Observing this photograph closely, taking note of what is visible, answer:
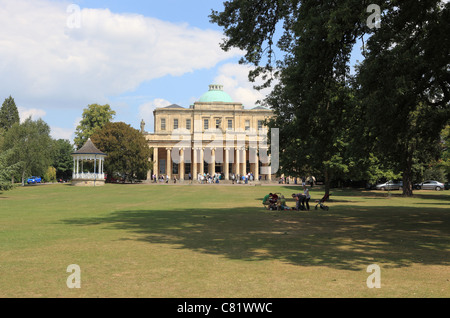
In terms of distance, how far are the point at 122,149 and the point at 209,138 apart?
3233 cm

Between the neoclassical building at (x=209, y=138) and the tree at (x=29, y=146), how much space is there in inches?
1492

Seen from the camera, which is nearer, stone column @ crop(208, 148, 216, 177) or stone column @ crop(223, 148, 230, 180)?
stone column @ crop(208, 148, 216, 177)

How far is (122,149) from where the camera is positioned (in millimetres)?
80625

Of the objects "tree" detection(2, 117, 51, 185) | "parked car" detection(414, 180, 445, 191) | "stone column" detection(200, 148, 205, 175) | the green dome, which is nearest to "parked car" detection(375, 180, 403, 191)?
"parked car" detection(414, 180, 445, 191)

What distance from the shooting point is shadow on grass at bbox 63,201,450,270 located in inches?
427

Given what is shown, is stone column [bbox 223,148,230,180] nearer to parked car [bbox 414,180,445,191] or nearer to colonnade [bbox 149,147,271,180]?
colonnade [bbox 149,147,271,180]

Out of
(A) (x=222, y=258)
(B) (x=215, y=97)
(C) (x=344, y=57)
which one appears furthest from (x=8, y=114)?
(A) (x=222, y=258)

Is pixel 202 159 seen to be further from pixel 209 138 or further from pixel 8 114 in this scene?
pixel 8 114

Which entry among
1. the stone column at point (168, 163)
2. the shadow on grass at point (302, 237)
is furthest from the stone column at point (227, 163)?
the shadow on grass at point (302, 237)

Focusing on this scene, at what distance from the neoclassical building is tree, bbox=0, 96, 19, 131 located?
98.0ft

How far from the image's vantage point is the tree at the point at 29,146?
67312 millimetres

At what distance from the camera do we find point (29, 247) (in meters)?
12.0
